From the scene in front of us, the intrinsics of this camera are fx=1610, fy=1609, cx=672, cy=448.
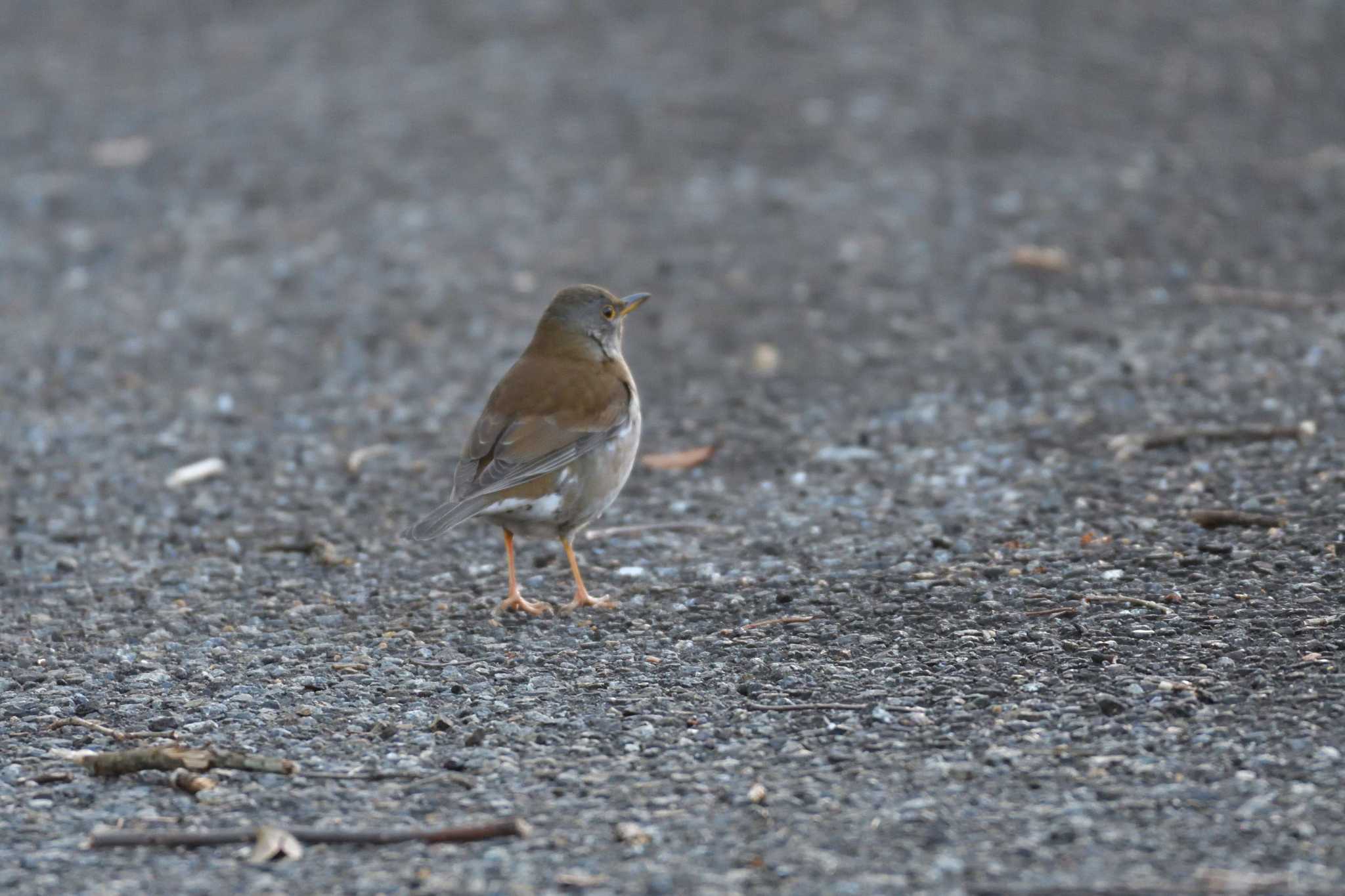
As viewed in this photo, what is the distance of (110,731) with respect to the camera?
4902 mm

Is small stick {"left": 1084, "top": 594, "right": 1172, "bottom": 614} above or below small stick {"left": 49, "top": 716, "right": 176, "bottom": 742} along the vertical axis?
above

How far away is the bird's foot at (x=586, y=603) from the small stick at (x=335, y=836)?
1.84 meters

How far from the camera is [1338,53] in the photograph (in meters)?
13.5

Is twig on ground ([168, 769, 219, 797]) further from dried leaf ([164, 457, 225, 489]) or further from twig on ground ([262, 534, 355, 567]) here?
dried leaf ([164, 457, 225, 489])

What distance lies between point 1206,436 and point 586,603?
9.55 ft

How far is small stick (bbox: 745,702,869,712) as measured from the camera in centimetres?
487

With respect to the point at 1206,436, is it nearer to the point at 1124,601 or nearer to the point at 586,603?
the point at 1124,601

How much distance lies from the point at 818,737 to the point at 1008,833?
32.3 inches

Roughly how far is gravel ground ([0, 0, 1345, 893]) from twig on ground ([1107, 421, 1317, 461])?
0.19 feet

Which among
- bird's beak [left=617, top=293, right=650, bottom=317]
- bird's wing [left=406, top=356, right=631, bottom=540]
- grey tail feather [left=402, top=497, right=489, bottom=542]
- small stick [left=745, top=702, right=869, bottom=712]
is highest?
bird's beak [left=617, top=293, right=650, bottom=317]

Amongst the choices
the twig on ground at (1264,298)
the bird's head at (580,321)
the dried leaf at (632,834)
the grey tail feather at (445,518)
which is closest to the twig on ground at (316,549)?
the grey tail feather at (445,518)

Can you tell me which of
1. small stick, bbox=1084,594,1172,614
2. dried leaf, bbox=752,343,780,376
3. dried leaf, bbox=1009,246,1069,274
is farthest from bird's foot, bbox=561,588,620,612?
dried leaf, bbox=1009,246,1069,274

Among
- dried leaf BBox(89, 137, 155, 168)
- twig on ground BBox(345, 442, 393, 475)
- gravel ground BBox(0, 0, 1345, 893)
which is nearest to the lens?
gravel ground BBox(0, 0, 1345, 893)

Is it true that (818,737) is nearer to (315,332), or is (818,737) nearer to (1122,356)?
(1122,356)
